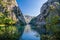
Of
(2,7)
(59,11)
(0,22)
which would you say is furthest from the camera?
(2,7)

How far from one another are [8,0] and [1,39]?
163175mm

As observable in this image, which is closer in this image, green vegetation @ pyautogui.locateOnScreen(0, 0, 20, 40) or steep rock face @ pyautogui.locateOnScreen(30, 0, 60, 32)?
green vegetation @ pyautogui.locateOnScreen(0, 0, 20, 40)

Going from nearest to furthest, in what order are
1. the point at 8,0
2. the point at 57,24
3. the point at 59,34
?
the point at 59,34 → the point at 57,24 → the point at 8,0

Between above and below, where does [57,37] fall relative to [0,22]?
below

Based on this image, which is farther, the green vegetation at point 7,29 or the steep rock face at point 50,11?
the steep rock face at point 50,11

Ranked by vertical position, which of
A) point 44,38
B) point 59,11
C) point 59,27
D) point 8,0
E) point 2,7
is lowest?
point 44,38

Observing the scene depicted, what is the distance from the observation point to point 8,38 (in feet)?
125

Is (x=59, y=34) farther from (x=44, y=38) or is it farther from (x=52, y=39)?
(x=44, y=38)

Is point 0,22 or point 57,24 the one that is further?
point 0,22

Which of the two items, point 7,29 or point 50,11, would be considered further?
point 50,11

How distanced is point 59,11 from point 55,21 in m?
12.0

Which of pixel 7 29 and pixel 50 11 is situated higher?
pixel 50 11

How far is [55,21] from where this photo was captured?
3544 cm

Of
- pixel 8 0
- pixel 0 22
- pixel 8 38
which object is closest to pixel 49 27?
pixel 8 38
